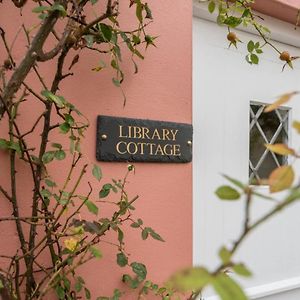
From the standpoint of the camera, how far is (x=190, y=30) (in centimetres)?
150

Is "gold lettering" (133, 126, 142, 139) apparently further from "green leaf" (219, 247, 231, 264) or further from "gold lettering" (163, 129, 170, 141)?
"green leaf" (219, 247, 231, 264)

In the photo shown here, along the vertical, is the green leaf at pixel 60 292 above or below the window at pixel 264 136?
below

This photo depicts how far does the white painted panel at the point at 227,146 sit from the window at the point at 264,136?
6 cm

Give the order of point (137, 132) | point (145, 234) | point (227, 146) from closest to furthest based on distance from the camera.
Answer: point (145, 234)
point (137, 132)
point (227, 146)

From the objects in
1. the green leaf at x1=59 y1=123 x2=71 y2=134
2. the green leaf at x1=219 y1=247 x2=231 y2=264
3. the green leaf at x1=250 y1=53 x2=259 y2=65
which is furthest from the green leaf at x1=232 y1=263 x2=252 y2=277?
the green leaf at x1=250 y1=53 x2=259 y2=65

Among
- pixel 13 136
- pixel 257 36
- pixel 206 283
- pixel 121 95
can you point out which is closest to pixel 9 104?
pixel 13 136

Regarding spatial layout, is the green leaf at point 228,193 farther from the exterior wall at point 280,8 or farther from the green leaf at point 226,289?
the exterior wall at point 280,8

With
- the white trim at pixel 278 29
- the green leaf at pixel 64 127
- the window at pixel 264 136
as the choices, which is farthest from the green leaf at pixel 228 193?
the window at pixel 264 136

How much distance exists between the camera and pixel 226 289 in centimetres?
29

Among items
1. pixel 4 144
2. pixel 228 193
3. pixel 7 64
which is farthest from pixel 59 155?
pixel 228 193

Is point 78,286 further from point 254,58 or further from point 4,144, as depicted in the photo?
point 254,58

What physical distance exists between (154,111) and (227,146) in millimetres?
526

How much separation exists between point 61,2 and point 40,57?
0.14 meters

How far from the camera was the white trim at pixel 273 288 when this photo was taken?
183cm
